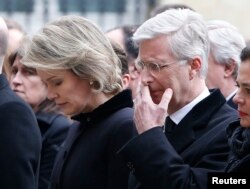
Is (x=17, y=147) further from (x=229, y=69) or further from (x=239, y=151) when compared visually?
(x=229, y=69)

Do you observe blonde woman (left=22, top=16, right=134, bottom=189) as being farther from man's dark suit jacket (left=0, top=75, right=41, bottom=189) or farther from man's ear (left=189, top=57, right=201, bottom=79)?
man's ear (left=189, top=57, right=201, bottom=79)

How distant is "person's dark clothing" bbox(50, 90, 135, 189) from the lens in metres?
5.01

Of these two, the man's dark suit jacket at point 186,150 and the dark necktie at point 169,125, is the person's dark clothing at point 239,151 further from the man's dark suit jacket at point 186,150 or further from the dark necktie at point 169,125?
the dark necktie at point 169,125

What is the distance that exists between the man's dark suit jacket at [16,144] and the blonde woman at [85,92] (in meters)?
0.15

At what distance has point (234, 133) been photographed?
4484 millimetres

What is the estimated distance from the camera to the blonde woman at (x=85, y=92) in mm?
5066

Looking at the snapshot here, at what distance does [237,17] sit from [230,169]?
792 centimetres

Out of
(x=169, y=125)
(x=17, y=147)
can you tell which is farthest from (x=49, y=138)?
(x=169, y=125)

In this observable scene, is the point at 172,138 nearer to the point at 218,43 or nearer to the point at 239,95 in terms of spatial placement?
the point at 239,95

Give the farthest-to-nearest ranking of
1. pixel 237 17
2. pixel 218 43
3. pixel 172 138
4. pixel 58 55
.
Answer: pixel 237 17, pixel 218 43, pixel 58 55, pixel 172 138

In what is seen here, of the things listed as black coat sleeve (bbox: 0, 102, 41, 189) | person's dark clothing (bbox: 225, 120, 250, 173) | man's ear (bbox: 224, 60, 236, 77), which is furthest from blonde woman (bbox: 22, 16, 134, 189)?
man's ear (bbox: 224, 60, 236, 77)

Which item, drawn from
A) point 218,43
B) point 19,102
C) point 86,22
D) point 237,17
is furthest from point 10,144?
point 237,17

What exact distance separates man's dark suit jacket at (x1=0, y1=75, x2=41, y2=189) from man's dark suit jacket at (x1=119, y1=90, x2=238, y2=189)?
69cm

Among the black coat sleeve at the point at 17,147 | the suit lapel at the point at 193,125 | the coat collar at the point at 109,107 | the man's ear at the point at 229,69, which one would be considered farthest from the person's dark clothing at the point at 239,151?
the man's ear at the point at 229,69
